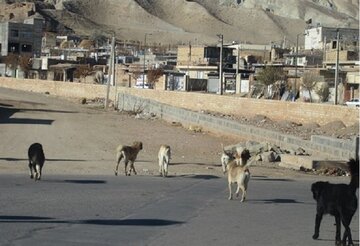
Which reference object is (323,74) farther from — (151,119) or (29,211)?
(29,211)

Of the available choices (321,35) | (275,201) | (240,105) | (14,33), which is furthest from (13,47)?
(275,201)

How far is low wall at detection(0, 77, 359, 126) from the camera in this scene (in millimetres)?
42906

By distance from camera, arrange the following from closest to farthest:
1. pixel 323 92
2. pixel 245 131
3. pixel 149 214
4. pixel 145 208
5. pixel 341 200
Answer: pixel 341 200 → pixel 149 214 → pixel 145 208 → pixel 245 131 → pixel 323 92

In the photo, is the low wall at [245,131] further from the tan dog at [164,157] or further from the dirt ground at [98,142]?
the tan dog at [164,157]

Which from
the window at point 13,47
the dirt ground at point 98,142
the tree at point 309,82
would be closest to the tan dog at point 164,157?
the dirt ground at point 98,142

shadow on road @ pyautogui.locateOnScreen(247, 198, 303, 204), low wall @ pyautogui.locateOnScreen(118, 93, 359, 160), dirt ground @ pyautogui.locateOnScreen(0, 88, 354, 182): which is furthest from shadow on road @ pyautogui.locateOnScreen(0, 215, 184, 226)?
low wall @ pyautogui.locateOnScreen(118, 93, 359, 160)

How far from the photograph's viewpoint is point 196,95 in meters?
58.9

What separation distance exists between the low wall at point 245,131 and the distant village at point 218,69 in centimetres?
997

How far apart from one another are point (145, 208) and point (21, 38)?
5472 inches

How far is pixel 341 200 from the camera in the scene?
9711 millimetres


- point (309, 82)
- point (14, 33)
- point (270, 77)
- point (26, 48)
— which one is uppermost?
point (14, 33)

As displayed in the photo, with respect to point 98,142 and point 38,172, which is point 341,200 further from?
point 98,142

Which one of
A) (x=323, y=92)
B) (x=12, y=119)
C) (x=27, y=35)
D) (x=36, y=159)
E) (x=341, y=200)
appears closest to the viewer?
(x=341, y=200)

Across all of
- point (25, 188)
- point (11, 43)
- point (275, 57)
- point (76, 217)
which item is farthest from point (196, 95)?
point (11, 43)
